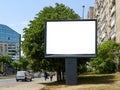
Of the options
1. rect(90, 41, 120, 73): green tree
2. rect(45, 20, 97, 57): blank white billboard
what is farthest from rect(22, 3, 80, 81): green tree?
rect(90, 41, 120, 73): green tree

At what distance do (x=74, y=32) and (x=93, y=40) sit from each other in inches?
73.7

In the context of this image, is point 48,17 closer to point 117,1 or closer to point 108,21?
point 117,1

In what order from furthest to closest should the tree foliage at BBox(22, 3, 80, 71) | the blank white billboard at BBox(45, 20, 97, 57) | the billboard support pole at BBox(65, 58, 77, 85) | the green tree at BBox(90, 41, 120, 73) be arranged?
1. the green tree at BBox(90, 41, 120, 73)
2. the tree foliage at BBox(22, 3, 80, 71)
3. the billboard support pole at BBox(65, 58, 77, 85)
4. the blank white billboard at BBox(45, 20, 97, 57)

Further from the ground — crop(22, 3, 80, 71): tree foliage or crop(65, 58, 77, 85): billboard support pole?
crop(22, 3, 80, 71): tree foliage

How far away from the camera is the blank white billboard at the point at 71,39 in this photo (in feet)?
127

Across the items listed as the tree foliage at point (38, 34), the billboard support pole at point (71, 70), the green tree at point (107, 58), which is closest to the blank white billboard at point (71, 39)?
the billboard support pole at point (71, 70)

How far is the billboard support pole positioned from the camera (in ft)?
130

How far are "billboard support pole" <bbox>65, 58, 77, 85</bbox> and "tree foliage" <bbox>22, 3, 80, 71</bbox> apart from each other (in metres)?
5.31

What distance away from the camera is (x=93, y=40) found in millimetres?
38625

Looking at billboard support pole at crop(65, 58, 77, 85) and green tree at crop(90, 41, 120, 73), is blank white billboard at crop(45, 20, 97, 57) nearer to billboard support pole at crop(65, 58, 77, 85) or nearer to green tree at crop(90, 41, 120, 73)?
billboard support pole at crop(65, 58, 77, 85)

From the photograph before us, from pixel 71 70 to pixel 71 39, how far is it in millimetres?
3114

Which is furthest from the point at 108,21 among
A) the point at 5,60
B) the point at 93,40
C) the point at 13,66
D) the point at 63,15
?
the point at 13,66

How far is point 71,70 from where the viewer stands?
131ft

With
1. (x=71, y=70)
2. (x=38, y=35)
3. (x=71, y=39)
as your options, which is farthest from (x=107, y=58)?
(x=71, y=39)
